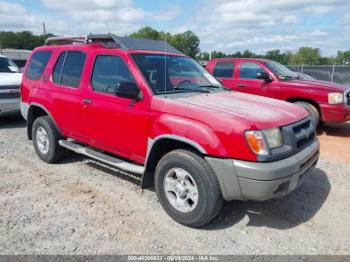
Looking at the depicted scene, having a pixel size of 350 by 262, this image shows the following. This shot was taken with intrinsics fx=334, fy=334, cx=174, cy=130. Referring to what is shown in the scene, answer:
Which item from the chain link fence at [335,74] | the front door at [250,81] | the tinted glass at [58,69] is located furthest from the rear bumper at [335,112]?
the chain link fence at [335,74]

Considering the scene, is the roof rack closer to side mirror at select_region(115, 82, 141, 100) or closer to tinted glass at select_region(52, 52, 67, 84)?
tinted glass at select_region(52, 52, 67, 84)

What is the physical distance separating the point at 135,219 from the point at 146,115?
1.21 meters

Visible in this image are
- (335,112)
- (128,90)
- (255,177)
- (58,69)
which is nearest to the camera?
(255,177)

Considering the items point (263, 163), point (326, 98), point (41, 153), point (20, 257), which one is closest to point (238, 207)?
point (263, 163)

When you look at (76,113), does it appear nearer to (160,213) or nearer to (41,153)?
(41,153)

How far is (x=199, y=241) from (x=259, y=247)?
1.97 feet

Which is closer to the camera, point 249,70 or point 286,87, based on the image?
point 286,87

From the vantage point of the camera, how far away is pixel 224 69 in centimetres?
958

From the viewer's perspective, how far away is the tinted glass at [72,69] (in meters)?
4.91

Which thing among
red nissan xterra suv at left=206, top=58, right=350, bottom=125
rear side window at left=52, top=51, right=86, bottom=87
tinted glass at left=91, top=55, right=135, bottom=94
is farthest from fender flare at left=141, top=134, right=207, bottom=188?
red nissan xterra suv at left=206, top=58, right=350, bottom=125

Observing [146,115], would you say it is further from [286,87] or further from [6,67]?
[6,67]

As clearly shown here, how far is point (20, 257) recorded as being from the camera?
313 cm

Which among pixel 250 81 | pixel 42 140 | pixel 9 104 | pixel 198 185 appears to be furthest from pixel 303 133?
pixel 9 104

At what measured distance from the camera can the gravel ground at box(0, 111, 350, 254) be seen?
333cm
